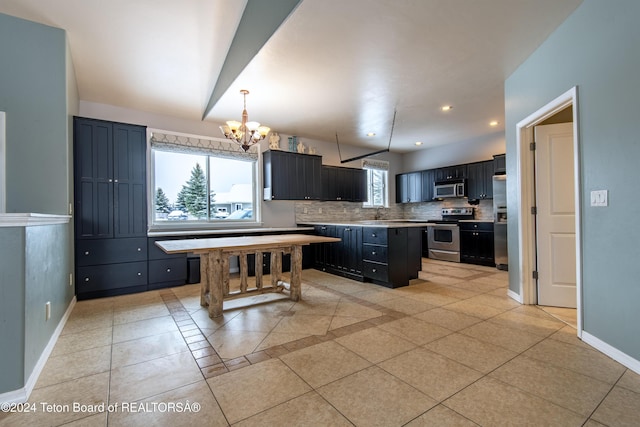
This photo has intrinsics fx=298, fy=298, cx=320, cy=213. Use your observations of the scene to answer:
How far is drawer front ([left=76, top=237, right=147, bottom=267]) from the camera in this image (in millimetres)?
3859

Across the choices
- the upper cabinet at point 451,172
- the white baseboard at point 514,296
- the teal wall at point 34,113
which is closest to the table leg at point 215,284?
the teal wall at point 34,113

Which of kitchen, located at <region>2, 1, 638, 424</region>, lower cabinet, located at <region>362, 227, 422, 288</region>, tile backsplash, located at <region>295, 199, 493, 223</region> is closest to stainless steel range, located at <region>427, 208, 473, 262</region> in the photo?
tile backsplash, located at <region>295, 199, 493, 223</region>

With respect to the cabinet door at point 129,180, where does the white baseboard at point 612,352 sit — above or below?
below

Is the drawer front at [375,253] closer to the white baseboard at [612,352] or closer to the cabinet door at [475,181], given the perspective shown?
the white baseboard at [612,352]

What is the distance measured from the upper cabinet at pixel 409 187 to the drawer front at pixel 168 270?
5485 millimetres

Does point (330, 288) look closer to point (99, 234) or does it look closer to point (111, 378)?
point (111, 378)

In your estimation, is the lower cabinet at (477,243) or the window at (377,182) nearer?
the lower cabinet at (477,243)

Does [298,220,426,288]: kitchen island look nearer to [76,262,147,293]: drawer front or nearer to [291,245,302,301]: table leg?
[291,245,302,301]: table leg

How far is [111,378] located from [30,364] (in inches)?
18.4

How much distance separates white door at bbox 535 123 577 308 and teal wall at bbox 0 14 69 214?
5.11m

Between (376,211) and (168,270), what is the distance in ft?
16.7

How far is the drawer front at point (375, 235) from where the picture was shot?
14.1ft

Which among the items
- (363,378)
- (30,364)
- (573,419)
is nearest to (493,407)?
(573,419)

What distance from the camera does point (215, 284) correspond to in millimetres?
3162
